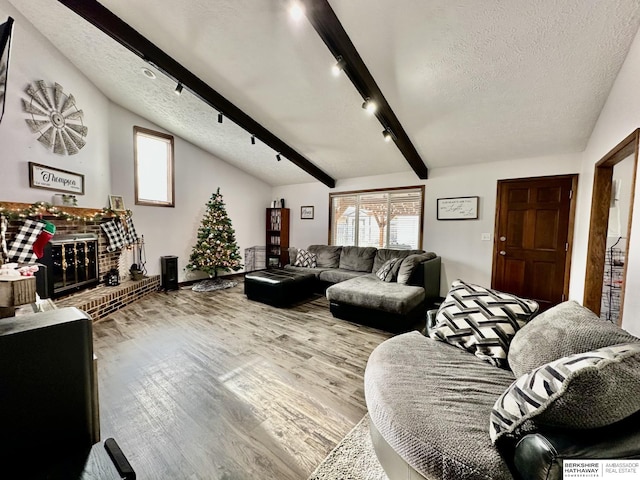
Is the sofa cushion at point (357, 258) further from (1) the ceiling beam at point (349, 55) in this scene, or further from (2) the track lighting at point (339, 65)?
(2) the track lighting at point (339, 65)

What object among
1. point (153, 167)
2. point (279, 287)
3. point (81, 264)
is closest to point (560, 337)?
point (279, 287)

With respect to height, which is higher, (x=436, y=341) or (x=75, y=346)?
(x=75, y=346)

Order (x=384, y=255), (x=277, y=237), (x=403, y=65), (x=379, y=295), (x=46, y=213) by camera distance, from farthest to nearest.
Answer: (x=277, y=237) < (x=384, y=255) < (x=379, y=295) < (x=46, y=213) < (x=403, y=65)

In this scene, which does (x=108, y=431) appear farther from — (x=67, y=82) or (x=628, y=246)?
(x=67, y=82)

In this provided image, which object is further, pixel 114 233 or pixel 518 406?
pixel 114 233

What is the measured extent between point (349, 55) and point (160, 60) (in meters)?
2.14

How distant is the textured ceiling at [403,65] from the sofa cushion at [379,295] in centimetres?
215

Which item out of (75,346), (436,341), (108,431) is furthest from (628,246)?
(108,431)

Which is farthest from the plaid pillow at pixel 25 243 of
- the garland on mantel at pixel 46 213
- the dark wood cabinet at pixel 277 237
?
the dark wood cabinet at pixel 277 237

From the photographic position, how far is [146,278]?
4480 millimetres

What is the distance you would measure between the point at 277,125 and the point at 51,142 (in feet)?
9.03

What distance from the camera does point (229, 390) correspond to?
1.98 m

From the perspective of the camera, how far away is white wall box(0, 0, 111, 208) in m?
2.67

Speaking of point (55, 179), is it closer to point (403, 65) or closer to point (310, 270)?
point (310, 270)
